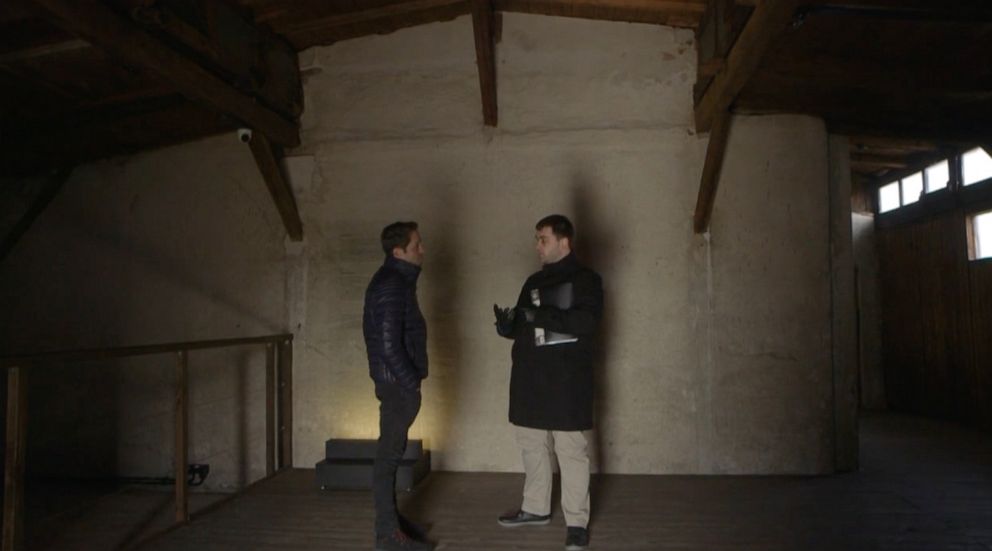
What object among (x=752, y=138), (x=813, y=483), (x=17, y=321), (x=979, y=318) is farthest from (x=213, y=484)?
(x=979, y=318)

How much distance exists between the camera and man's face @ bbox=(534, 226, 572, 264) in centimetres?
278

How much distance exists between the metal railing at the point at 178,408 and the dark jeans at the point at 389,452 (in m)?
1.18

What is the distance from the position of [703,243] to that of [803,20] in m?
1.59

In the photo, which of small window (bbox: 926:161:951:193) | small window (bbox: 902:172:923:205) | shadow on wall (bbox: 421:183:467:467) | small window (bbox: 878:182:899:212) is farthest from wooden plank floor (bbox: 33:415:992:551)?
small window (bbox: 878:182:899:212)

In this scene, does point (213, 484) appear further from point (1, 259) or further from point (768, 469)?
point (768, 469)

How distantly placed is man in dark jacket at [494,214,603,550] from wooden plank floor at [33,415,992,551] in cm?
36

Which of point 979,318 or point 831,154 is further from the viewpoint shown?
point 979,318

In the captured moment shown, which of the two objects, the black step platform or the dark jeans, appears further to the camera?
the black step platform

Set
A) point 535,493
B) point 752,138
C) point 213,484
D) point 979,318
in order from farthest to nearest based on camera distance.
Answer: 1. point 979,318
2. point 213,484
3. point 752,138
4. point 535,493

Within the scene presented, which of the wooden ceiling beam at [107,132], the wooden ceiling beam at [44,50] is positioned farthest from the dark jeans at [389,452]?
the wooden ceiling beam at [44,50]

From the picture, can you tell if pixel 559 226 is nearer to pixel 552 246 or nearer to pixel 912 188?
pixel 552 246

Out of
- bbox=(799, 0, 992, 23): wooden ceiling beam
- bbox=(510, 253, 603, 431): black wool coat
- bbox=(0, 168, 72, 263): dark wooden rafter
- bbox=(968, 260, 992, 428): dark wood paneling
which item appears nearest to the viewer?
bbox=(799, 0, 992, 23): wooden ceiling beam

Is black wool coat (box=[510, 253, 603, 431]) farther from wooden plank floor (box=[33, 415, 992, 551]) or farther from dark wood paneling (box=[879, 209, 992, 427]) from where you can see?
dark wood paneling (box=[879, 209, 992, 427])

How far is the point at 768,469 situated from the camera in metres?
3.79
